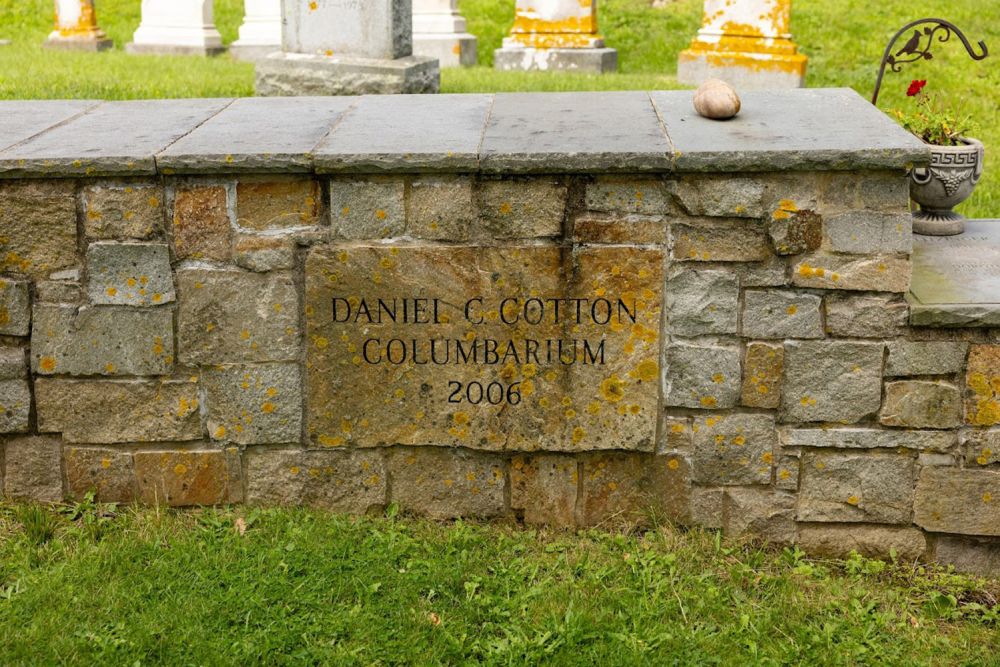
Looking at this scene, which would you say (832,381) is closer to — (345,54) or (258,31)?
(345,54)

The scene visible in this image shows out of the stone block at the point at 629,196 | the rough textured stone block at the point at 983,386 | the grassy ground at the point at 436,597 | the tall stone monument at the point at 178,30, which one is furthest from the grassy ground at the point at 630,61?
the grassy ground at the point at 436,597

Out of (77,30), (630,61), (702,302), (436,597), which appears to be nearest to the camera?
(436,597)

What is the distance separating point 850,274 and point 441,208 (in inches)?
46.2

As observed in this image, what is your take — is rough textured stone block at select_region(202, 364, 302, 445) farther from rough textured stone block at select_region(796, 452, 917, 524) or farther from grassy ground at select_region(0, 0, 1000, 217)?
grassy ground at select_region(0, 0, 1000, 217)

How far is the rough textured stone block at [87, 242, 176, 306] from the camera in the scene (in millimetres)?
3061

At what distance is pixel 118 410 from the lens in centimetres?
321

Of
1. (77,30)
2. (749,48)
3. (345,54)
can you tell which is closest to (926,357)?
(345,54)

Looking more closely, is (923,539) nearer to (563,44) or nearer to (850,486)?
(850,486)

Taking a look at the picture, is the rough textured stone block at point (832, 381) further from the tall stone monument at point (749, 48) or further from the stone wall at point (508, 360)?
the tall stone monument at point (749, 48)

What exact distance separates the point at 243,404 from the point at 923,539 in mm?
2096

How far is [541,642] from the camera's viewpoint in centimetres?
271

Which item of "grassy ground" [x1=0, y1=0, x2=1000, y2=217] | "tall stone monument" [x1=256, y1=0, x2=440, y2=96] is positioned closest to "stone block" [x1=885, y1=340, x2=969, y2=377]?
"grassy ground" [x1=0, y1=0, x2=1000, y2=217]

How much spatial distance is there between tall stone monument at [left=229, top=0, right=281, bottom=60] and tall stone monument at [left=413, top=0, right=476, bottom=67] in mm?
1551

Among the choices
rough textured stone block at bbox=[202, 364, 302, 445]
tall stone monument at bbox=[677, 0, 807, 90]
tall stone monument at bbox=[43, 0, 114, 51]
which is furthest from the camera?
tall stone monument at bbox=[43, 0, 114, 51]
